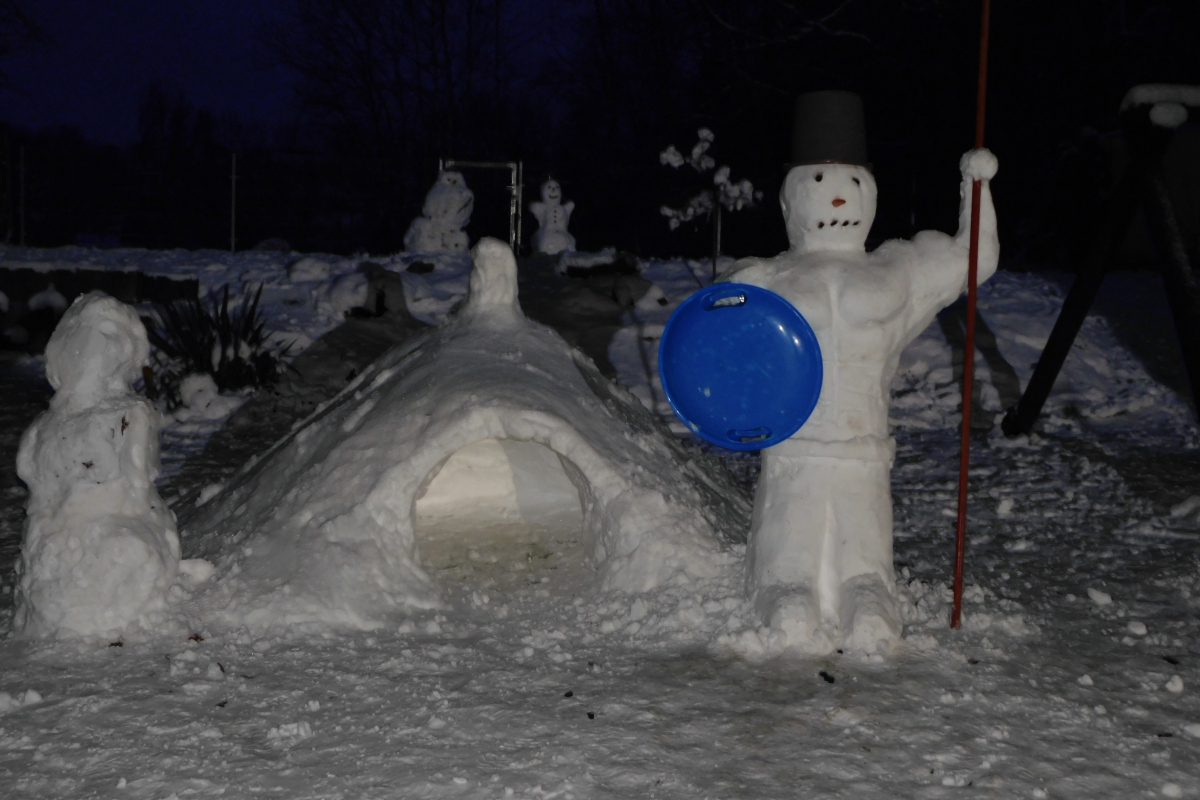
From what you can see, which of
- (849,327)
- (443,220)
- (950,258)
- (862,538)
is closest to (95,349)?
(849,327)

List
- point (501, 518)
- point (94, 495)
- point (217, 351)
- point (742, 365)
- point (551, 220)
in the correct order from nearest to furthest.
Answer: point (742, 365)
point (94, 495)
point (501, 518)
point (217, 351)
point (551, 220)

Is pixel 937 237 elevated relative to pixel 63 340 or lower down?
elevated

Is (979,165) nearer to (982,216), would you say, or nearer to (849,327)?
(982,216)

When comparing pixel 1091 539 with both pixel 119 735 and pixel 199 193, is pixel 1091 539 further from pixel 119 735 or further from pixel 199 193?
pixel 199 193

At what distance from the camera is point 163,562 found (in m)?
3.83

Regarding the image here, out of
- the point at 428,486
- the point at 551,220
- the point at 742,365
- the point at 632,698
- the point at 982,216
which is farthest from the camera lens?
the point at 551,220

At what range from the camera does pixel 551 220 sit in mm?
15250

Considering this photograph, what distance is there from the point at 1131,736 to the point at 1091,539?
257 centimetres

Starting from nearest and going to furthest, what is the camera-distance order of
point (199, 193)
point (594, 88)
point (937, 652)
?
point (937, 652)
point (199, 193)
point (594, 88)

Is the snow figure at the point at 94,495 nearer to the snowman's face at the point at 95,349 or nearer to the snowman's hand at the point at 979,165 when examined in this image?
the snowman's face at the point at 95,349

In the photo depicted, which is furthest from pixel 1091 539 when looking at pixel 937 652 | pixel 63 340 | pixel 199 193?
pixel 199 193

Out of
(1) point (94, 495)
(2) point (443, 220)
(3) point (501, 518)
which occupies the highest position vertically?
(2) point (443, 220)

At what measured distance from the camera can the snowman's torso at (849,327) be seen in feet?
12.4

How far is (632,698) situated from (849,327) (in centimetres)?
149
